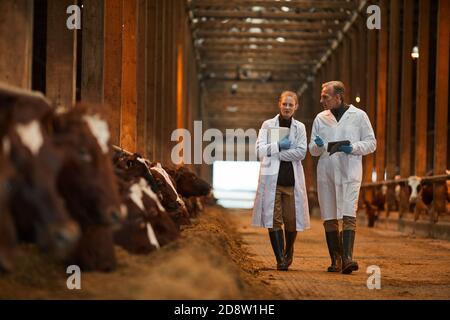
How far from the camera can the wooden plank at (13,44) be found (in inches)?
257

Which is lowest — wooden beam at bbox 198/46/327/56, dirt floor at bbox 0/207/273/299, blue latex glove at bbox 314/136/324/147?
dirt floor at bbox 0/207/273/299

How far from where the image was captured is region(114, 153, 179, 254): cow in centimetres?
618

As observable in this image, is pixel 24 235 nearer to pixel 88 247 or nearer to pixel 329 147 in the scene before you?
pixel 88 247

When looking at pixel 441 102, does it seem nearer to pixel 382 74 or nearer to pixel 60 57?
pixel 382 74

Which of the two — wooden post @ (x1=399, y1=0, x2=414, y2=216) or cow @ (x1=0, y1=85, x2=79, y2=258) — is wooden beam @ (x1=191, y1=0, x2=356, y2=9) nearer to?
wooden post @ (x1=399, y1=0, x2=414, y2=216)

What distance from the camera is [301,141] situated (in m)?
9.00

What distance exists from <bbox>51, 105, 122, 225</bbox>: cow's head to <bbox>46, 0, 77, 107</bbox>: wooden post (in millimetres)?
3467

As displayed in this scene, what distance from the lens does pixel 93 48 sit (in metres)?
9.75

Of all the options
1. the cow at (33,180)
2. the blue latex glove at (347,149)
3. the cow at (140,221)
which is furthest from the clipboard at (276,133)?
the cow at (33,180)

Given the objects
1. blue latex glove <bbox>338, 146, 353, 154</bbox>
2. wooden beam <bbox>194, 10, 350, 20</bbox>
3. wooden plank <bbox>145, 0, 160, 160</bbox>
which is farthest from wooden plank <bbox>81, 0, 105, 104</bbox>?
wooden beam <bbox>194, 10, 350, 20</bbox>

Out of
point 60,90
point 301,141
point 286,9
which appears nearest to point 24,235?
point 60,90

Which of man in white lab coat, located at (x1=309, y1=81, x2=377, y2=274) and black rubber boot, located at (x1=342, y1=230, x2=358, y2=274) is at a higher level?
man in white lab coat, located at (x1=309, y1=81, x2=377, y2=274)

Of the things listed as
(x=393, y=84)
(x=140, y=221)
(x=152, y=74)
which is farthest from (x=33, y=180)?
(x=393, y=84)

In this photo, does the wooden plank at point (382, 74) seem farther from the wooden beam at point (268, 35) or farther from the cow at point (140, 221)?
the cow at point (140, 221)
